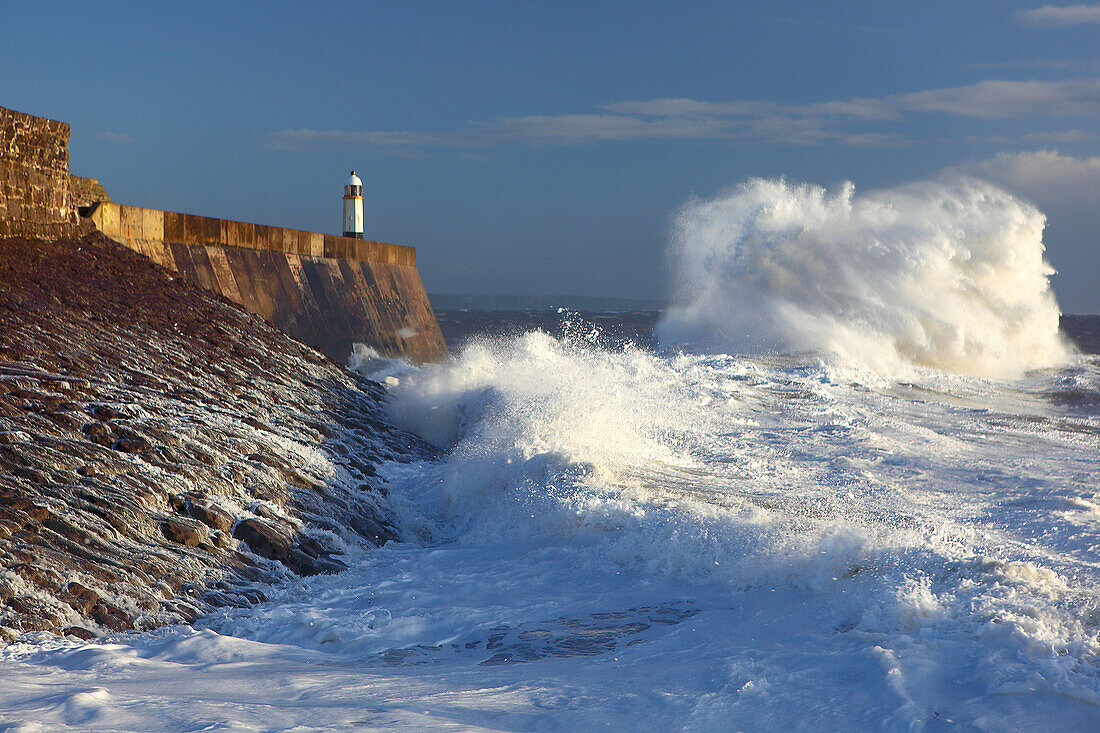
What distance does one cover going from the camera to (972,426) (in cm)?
923

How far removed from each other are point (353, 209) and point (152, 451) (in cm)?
825

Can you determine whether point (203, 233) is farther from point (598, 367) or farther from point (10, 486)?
point (10, 486)

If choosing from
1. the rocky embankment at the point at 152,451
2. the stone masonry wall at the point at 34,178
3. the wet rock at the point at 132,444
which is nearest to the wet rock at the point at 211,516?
the rocky embankment at the point at 152,451

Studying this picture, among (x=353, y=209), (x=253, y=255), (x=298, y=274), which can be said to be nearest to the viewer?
(x=253, y=255)

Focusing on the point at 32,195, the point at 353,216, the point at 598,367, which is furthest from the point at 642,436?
the point at 353,216

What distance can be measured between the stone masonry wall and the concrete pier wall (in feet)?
1.69

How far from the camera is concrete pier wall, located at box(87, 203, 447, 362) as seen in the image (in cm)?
859

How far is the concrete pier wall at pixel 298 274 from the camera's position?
28.2ft

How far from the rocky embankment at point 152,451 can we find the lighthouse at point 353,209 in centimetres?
458

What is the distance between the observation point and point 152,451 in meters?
4.65

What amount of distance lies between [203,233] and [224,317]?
172 centimetres

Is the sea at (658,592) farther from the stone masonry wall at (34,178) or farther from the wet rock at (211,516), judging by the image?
the stone masonry wall at (34,178)

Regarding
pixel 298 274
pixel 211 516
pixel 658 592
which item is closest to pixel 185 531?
pixel 211 516

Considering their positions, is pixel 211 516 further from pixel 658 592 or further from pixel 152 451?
pixel 658 592
